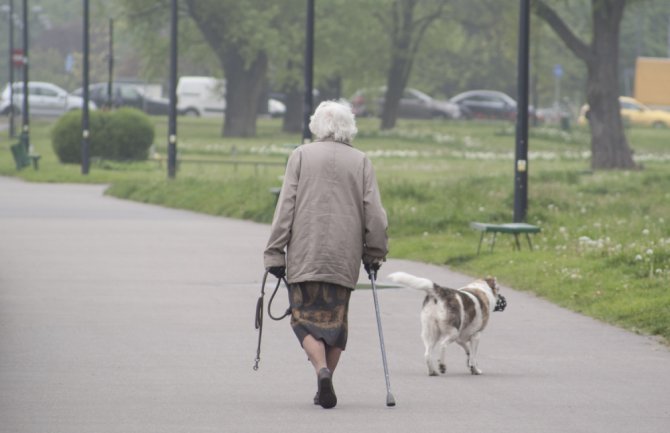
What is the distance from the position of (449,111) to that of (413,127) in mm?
11965

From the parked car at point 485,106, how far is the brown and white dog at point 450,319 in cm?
6960

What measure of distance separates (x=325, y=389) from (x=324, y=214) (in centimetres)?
94

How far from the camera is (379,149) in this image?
53219 mm

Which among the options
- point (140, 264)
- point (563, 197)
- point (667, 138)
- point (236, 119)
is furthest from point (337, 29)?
point (140, 264)

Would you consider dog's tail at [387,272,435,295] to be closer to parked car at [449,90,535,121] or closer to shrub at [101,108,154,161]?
shrub at [101,108,154,161]

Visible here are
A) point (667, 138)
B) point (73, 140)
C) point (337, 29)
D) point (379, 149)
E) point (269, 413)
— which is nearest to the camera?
point (269, 413)

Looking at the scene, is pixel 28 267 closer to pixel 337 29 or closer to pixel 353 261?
pixel 353 261

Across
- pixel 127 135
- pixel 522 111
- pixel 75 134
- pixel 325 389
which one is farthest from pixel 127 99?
pixel 325 389

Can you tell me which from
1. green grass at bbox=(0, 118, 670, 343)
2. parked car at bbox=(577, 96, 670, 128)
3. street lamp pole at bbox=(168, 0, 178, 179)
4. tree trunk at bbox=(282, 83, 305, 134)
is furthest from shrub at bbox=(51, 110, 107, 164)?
parked car at bbox=(577, 96, 670, 128)

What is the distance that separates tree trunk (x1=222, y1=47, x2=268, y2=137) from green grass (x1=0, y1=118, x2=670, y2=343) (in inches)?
204

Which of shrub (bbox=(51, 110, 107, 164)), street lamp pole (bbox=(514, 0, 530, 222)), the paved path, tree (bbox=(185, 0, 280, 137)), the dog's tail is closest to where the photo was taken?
the paved path

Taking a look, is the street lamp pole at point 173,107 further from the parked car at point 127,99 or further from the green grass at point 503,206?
the parked car at point 127,99

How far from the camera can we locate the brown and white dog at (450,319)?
10336 mm

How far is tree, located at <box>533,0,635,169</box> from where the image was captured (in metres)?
41.3
